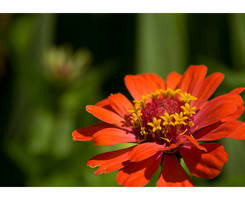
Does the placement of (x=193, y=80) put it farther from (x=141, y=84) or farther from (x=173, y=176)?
(x=173, y=176)

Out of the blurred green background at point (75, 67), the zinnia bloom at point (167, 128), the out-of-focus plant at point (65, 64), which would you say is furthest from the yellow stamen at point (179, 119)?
the out-of-focus plant at point (65, 64)

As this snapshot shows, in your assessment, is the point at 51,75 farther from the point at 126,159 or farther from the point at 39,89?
the point at 126,159

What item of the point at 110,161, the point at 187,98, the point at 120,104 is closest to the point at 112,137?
the point at 110,161

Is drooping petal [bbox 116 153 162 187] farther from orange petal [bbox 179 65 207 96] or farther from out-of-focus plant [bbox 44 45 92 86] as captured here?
out-of-focus plant [bbox 44 45 92 86]

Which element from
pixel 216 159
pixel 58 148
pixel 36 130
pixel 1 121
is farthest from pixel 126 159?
pixel 1 121

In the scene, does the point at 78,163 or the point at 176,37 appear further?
the point at 176,37

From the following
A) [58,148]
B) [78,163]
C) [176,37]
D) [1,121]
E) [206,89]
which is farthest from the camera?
[1,121]

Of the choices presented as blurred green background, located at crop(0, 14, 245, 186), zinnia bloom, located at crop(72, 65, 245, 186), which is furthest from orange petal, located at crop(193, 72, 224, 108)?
blurred green background, located at crop(0, 14, 245, 186)
